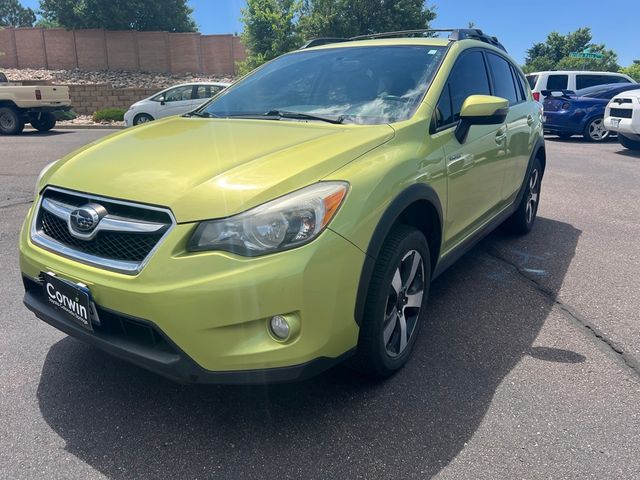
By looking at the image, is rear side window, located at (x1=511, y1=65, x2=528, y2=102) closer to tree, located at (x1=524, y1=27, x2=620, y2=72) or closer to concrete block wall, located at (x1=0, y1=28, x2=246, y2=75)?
concrete block wall, located at (x1=0, y1=28, x2=246, y2=75)

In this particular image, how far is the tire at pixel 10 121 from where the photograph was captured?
49.7 ft

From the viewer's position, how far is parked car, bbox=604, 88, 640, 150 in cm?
1048

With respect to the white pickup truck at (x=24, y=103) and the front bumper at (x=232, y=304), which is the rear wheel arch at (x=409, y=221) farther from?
the white pickup truck at (x=24, y=103)

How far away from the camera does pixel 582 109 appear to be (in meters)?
13.3

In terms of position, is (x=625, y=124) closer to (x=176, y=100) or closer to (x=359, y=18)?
(x=176, y=100)

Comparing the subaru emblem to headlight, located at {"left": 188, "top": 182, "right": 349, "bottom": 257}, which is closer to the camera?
headlight, located at {"left": 188, "top": 182, "right": 349, "bottom": 257}

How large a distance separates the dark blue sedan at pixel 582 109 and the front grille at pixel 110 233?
43.7ft

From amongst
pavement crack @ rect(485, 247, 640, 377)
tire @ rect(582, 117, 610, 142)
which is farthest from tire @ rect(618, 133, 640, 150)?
pavement crack @ rect(485, 247, 640, 377)

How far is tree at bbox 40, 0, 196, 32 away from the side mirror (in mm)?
42234

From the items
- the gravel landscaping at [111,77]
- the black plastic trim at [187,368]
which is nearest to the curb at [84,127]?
the gravel landscaping at [111,77]

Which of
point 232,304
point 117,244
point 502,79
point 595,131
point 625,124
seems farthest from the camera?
point 595,131

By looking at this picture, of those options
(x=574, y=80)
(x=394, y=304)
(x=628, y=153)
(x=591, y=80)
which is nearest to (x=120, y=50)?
(x=574, y=80)

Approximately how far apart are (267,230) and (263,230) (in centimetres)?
2

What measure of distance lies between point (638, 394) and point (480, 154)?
5.51ft
